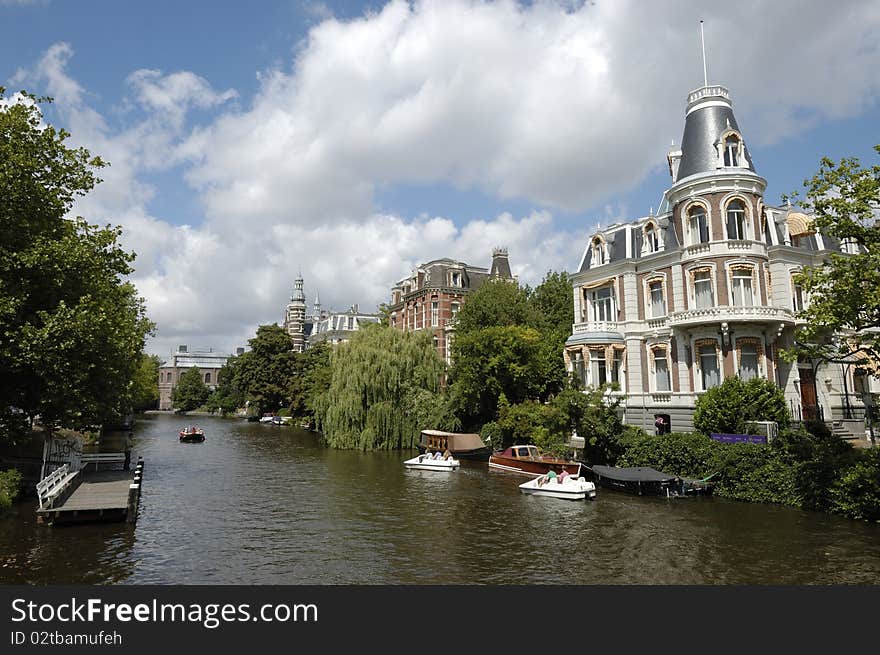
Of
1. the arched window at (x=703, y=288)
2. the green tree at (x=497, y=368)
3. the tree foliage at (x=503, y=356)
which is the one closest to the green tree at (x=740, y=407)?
the arched window at (x=703, y=288)

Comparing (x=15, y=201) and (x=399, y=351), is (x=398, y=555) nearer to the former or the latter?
(x=15, y=201)

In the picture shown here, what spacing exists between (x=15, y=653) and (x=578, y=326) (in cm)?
3435

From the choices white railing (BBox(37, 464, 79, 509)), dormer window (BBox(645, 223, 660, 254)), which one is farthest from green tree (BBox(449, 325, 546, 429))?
white railing (BBox(37, 464, 79, 509))

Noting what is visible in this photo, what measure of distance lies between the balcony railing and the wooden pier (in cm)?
2822

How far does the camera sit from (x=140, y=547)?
18891 mm

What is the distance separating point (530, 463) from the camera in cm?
3341

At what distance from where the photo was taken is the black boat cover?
2691cm

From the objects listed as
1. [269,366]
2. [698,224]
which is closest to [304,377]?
[269,366]

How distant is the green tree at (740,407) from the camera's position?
94.5 ft

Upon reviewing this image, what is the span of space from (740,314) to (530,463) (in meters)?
13.8

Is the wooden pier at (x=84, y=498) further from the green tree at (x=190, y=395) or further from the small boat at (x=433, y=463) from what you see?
the green tree at (x=190, y=395)

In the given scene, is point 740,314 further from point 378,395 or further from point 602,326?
point 378,395

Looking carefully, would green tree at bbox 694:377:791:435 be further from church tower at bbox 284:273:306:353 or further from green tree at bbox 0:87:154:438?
church tower at bbox 284:273:306:353

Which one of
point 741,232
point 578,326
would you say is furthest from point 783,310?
point 578,326
